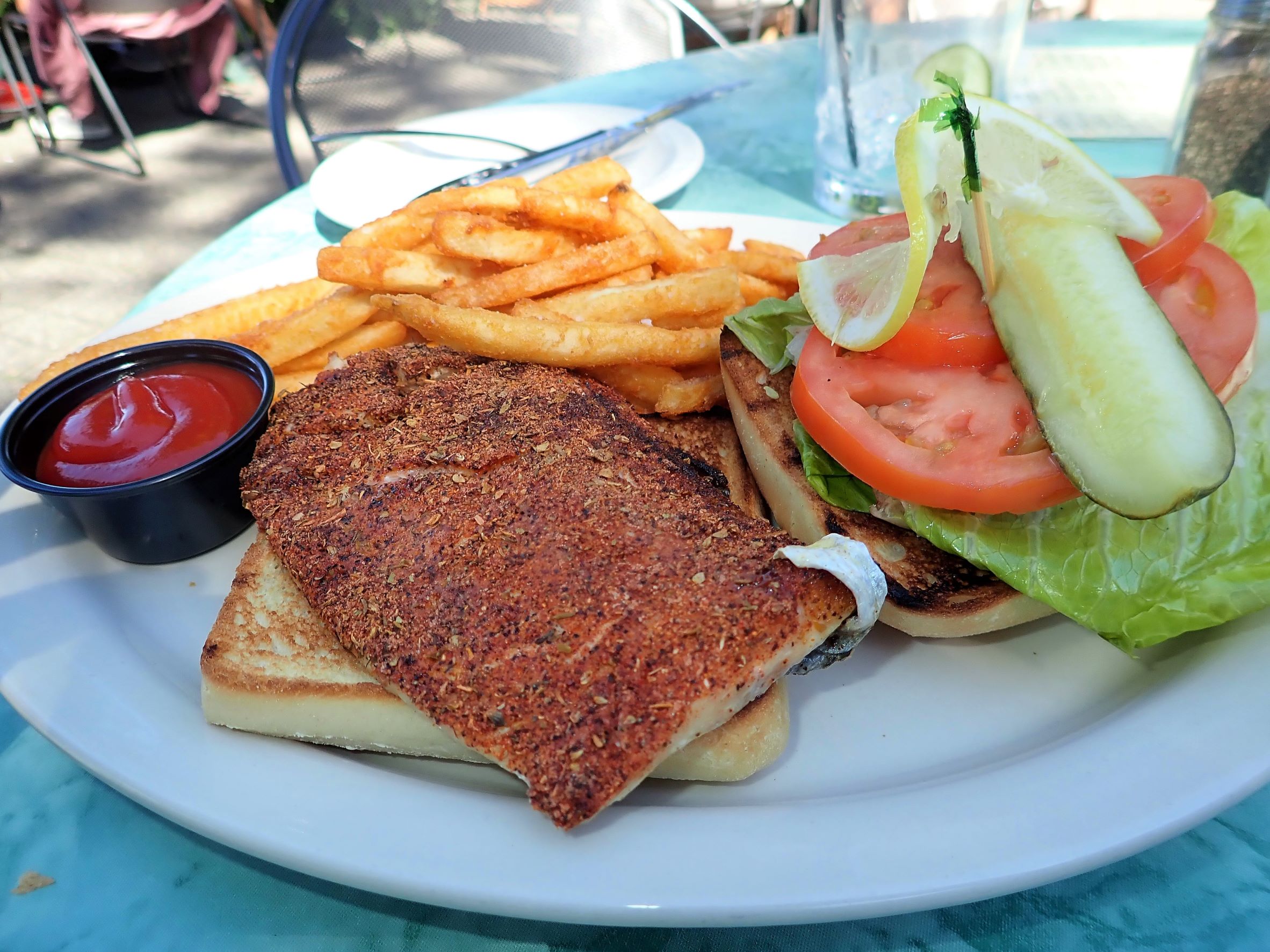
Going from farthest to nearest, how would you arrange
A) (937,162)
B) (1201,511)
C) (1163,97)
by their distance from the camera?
(1163,97)
(1201,511)
(937,162)

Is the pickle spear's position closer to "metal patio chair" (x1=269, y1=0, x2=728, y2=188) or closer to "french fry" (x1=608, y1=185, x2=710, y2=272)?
"french fry" (x1=608, y1=185, x2=710, y2=272)

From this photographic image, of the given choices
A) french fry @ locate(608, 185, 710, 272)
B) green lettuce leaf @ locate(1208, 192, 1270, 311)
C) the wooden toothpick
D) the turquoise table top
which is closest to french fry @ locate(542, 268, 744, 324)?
french fry @ locate(608, 185, 710, 272)

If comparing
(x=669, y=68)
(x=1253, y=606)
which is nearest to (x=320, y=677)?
(x=1253, y=606)

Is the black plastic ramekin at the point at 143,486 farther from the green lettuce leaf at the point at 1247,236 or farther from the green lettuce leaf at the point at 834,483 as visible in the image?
the green lettuce leaf at the point at 1247,236

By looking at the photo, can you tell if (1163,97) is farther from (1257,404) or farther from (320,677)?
(320,677)

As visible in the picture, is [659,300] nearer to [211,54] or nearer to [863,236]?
[863,236]

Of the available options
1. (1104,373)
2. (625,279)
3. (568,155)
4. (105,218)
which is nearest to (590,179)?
(625,279)
